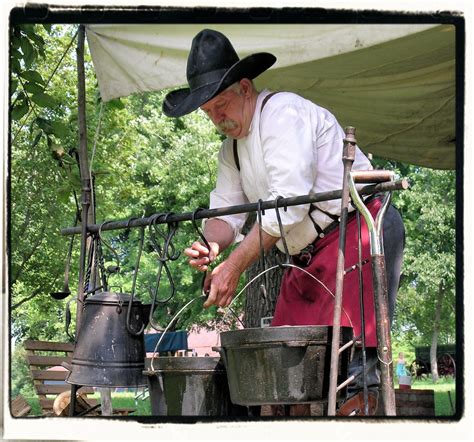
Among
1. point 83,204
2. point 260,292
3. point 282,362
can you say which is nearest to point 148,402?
point 260,292

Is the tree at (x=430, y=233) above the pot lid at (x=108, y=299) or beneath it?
above

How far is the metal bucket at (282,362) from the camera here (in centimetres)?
235

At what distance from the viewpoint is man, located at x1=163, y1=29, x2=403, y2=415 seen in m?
2.90

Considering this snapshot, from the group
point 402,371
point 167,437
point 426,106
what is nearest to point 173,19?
point 167,437

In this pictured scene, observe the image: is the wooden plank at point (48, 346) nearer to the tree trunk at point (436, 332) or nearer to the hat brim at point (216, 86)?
the hat brim at point (216, 86)

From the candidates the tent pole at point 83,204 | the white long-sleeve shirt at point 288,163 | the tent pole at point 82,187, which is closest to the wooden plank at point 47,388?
the tent pole at point 83,204

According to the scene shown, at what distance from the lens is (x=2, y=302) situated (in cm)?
228

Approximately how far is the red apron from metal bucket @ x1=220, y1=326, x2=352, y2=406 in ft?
1.30

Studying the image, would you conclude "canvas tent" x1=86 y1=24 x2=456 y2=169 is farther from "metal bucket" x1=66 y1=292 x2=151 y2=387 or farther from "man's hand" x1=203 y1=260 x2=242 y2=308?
"metal bucket" x1=66 y1=292 x2=151 y2=387

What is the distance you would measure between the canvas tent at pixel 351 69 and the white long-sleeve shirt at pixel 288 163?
28 cm

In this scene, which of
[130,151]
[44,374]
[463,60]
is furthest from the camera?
[130,151]

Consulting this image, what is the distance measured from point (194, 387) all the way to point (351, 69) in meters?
1.92

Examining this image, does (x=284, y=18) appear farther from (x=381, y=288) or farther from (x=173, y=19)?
(x=381, y=288)

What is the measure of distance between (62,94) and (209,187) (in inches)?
221
